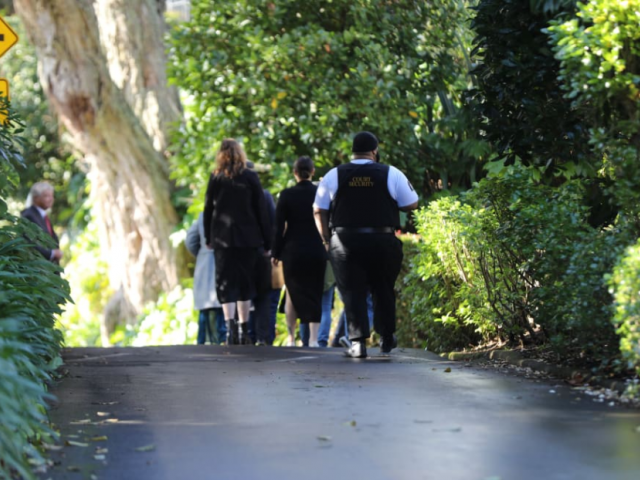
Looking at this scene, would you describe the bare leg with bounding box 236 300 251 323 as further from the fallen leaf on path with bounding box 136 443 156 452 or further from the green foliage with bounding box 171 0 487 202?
the fallen leaf on path with bounding box 136 443 156 452

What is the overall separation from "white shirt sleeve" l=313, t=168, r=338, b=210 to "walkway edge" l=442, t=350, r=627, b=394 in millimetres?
1780

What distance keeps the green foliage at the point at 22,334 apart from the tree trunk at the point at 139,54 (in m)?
12.0

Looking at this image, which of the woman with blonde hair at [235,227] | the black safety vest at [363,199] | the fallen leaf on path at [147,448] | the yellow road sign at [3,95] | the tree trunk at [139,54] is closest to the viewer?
the fallen leaf on path at [147,448]

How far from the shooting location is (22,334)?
721cm

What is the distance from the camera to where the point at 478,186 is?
10.4 metres

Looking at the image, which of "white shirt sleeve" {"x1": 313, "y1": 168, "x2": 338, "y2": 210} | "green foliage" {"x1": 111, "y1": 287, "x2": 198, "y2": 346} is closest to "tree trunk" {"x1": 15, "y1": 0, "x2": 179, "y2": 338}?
"green foliage" {"x1": 111, "y1": 287, "x2": 198, "y2": 346}

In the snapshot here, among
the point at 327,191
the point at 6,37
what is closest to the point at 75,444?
the point at 327,191

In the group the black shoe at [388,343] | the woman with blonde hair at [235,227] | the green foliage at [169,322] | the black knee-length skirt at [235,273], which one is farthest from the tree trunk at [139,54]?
the black shoe at [388,343]

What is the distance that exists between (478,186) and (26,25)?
40.3 feet

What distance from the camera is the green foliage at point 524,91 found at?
9664 mm

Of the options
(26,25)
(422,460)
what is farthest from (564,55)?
(26,25)

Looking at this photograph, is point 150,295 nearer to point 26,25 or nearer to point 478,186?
point 26,25

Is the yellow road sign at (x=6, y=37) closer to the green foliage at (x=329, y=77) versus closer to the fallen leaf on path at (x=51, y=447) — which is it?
the green foliage at (x=329, y=77)

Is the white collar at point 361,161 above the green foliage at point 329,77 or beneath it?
beneath
